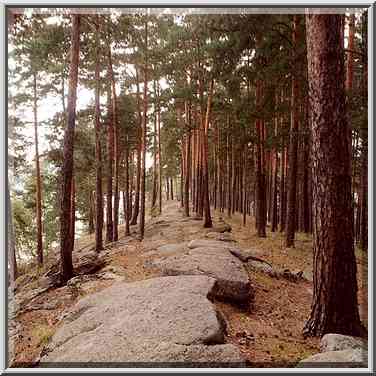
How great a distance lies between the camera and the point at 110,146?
14.8 metres

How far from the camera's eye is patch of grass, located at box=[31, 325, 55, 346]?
5.29m

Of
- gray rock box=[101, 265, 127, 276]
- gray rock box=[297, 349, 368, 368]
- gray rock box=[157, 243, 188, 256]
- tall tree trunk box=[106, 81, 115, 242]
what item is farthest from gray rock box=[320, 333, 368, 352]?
tall tree trunk box=[106, 81, 115, 242]

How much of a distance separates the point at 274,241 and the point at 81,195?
1020 cm

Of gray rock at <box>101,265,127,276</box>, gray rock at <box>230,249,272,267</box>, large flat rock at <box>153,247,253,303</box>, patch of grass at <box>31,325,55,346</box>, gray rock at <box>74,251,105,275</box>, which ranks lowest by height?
patch of grass at <box>31,325,55,346</box>

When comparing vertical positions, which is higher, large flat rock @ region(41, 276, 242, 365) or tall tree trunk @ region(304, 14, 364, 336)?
tall tree trunk @ region(304, 14, 364, 336)

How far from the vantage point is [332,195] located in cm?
465

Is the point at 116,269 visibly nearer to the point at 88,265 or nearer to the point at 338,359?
the point at 88,265

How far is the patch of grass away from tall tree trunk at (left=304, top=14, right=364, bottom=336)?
386 cm

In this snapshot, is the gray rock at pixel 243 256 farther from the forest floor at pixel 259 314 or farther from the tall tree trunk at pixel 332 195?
the tall tree trunk at pixel 332 195

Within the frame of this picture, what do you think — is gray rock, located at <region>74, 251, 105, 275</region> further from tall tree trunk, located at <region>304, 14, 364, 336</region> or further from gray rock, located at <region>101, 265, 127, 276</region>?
tall tree trunk, located at <region>304, 14, 364, 336</region>

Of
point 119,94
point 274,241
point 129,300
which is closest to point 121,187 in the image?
point 119,94

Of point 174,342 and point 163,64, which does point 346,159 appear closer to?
point 174,342

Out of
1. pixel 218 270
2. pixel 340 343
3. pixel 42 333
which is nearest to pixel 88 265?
pixel 42 333

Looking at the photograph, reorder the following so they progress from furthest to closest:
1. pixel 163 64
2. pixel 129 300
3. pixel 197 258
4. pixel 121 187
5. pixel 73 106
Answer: pixel 121 187 < pixel 163 64 < pixel 73 106 < pixel 197 258 < pixel 129 300
